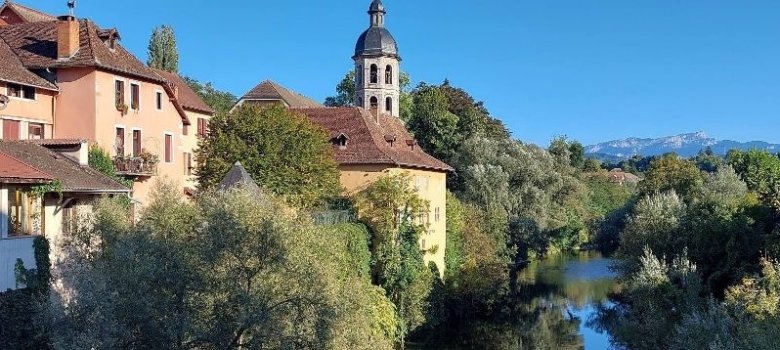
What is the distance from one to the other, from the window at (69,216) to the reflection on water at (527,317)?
2029cm

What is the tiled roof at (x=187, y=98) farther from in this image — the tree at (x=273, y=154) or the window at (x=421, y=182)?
the window at (x=421, y=182)

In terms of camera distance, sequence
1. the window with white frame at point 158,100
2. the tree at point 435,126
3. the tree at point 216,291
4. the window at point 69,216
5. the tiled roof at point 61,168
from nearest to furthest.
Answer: the tree at point 216,291 → the tiled roof at point 61,168 → the window at point 69,216 → the window with white frame at point 158,100 → the tree at point 435,126

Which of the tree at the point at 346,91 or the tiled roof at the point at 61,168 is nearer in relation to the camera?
the tiled roof at the point at 61,168

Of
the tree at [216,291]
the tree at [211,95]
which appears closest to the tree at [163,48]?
the tree at [211,95]

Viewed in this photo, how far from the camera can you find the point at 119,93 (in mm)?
31766

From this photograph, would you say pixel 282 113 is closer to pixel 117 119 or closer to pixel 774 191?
pixel 117 119

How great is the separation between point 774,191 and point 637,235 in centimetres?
727

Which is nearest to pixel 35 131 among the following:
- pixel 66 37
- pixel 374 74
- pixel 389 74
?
pixel 66 37

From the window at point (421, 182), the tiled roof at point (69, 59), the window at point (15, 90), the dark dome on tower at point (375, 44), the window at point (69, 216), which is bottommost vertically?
the window at point (69, 216)

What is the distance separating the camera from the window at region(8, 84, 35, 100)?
28597 mm

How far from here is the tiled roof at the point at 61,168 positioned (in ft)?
70.2

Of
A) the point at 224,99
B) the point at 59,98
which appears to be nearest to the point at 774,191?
the point at 59,98

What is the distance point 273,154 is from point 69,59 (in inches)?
364

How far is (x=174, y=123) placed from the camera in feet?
119
